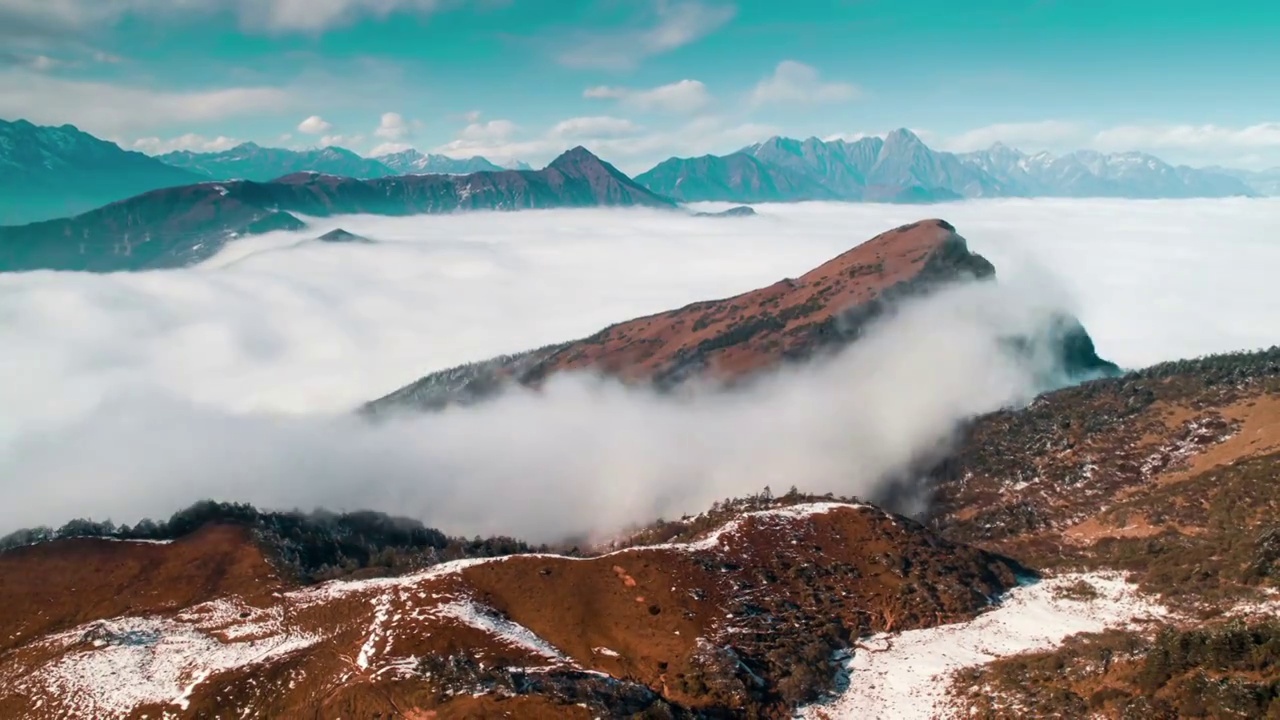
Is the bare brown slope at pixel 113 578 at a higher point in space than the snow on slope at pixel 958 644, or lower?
lower

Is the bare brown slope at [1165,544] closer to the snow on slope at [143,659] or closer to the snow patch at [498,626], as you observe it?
the snow patch at [498,626]

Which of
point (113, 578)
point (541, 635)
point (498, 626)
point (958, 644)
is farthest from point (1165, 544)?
point (113, 578)

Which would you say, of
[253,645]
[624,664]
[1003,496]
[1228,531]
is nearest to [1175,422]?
[1003,496]

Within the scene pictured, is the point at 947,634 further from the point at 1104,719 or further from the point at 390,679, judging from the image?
the point at 390,679

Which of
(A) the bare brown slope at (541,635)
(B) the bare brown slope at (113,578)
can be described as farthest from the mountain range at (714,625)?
(B) the bare brown slope at (113,578)

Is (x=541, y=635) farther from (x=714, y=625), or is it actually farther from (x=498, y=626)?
(x=714, y=625)
